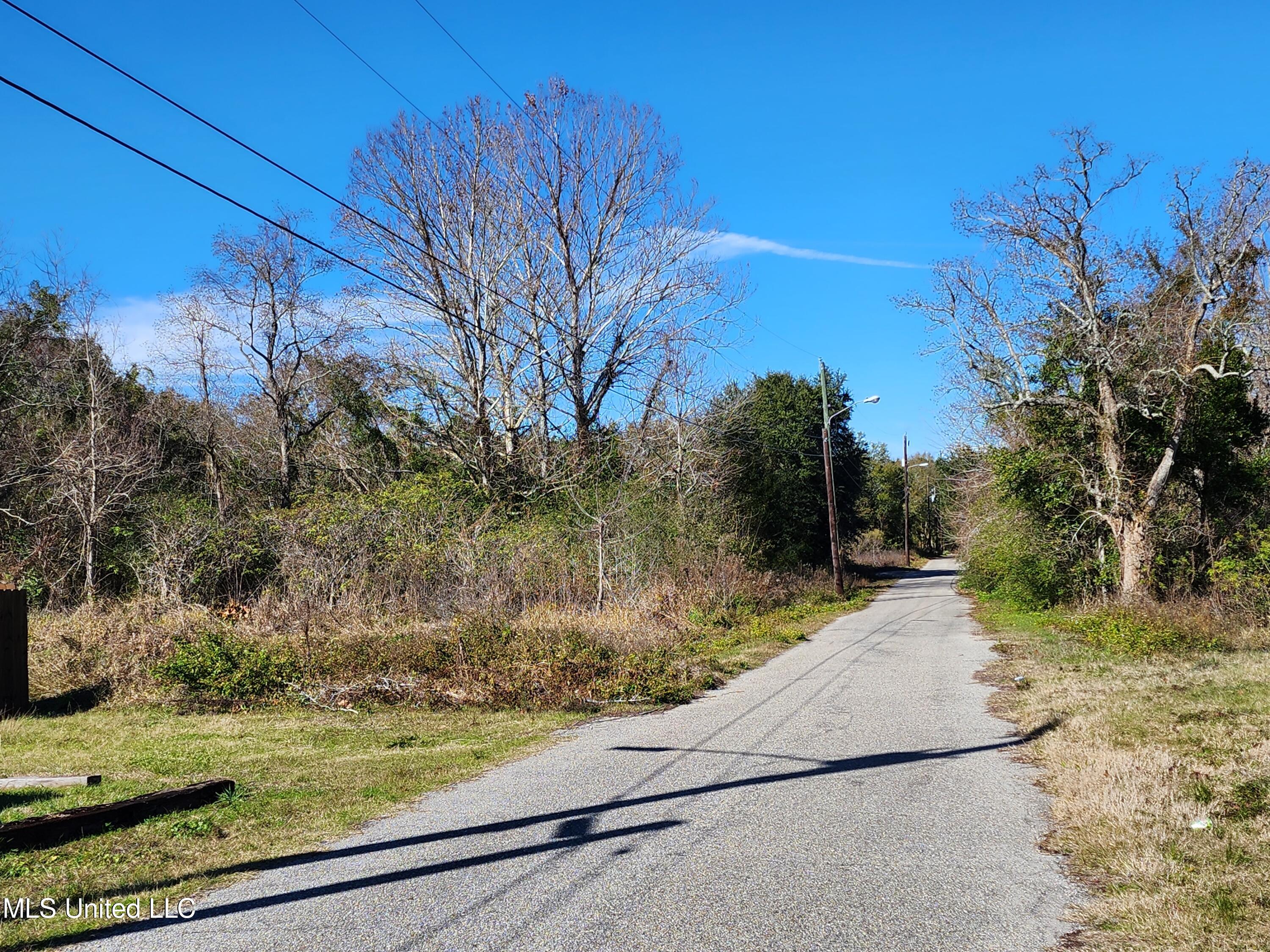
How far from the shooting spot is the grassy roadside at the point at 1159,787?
417cm

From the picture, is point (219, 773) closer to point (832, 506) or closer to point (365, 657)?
point (365, 657)

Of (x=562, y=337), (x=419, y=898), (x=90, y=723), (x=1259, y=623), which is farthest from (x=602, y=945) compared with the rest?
(x=562, y=337)

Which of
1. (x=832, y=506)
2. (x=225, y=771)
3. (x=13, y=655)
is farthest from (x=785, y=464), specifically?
(x=225, y=771)

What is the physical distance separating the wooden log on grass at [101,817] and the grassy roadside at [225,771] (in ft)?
0.30

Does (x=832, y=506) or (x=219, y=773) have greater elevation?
(x=832, y=506)

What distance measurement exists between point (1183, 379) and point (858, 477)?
29934 millimetres

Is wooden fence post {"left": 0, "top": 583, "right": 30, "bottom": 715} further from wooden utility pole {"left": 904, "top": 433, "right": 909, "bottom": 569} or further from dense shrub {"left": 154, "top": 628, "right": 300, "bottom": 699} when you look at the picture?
wooden utility pole {"left": 904, "top": 433, "right": 909, "bottom": 569}

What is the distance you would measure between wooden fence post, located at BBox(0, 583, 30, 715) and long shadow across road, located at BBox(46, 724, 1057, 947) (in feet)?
31.3

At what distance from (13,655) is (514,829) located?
10.5 m

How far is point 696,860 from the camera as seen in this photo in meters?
5.22

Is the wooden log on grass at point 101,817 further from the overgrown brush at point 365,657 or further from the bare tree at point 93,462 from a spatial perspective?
the bare tree at point 93,462

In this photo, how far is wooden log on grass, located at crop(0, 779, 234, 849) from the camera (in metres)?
5.64

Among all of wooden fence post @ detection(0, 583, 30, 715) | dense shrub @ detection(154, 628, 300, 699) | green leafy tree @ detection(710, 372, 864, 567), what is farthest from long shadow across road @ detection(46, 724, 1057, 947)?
green leafy tree @ detection(710, 372, 864, 567)

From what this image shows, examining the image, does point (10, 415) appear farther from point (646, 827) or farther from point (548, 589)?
point (646, 827)
